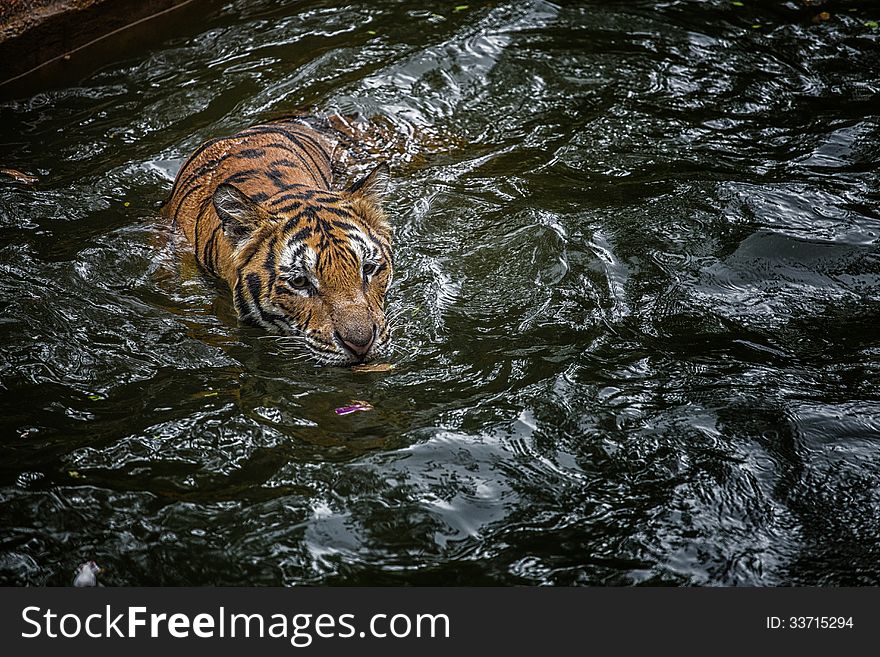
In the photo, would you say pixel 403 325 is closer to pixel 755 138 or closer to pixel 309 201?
pixel 309 201

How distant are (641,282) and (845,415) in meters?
1.32

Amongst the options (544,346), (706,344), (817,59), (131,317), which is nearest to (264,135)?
(131,317)

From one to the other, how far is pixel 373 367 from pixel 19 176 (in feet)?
10.1

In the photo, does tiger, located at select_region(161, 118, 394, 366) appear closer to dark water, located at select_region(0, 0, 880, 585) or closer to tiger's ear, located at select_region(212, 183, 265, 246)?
tiger's ear, located at select_region(212, 183, 265, 246)

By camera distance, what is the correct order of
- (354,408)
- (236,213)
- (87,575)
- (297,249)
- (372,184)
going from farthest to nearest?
(372,184) → (236,213) → (297,249) → (354,408) → (87,575)

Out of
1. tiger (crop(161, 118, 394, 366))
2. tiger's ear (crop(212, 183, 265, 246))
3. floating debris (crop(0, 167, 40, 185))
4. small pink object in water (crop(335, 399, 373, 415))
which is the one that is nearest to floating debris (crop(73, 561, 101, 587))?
small pink object in water (crop(335, 399, 373, 415))

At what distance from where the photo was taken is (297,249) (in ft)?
13.3

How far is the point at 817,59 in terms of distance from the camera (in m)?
6.65

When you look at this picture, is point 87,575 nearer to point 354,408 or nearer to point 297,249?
point 354,408

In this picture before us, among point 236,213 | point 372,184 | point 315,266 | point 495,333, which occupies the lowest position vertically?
point 495,333

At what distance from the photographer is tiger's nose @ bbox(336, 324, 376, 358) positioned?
3.75 metres

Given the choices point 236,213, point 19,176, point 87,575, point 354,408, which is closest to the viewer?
point 87,575

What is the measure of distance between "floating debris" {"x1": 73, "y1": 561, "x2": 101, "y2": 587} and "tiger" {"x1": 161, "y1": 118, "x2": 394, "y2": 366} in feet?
4.51

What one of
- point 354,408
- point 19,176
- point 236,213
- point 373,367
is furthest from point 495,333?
point 19,176
